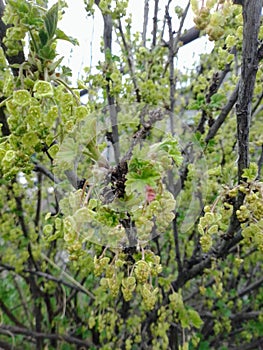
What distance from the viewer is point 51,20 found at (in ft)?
2.83

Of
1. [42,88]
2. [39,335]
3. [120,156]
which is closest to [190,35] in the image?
[120,156]

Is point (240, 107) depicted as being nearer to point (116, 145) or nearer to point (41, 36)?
point (116, 145)

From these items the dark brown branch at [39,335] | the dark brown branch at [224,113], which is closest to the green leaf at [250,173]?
the dark brown branch at [224,113]

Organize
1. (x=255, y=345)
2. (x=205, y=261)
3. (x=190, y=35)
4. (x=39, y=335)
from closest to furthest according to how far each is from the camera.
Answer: (x=205, y=261)
(x=190, y=35)
(x=39, y=335)
(x=255, y=345)

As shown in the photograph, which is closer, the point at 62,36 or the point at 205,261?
the point at 62,36

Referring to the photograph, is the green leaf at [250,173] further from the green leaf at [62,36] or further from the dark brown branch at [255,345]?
the dark brown branch at [255,345]

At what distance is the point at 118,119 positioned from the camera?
3.67 ft

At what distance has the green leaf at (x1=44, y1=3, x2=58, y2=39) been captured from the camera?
2.80ft

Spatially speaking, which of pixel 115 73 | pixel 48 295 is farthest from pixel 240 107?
pixel 48 295

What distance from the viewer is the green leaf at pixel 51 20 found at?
85 cm

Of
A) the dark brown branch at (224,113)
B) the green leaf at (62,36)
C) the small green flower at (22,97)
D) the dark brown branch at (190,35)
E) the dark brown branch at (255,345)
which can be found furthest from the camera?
the dark brown branch at (255,345)

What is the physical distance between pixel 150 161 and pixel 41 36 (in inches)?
12.7

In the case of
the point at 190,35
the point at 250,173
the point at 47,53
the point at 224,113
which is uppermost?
the point at 190,35

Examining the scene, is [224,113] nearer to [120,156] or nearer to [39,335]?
[120,156]
